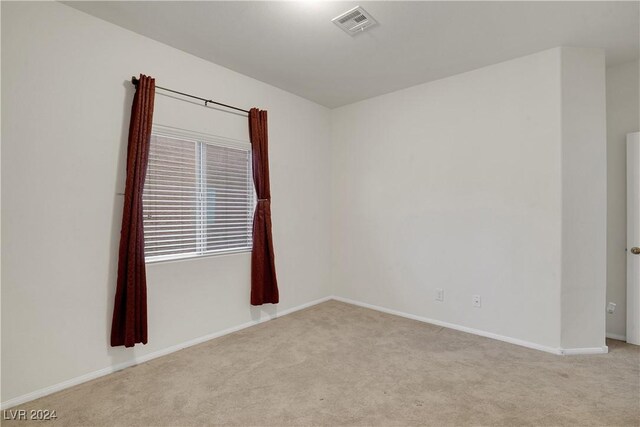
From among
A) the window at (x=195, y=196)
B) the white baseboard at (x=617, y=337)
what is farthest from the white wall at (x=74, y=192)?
the white baseboard at (x=617, y=337)

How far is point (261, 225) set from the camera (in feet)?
10.6

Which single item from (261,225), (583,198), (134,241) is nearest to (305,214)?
(261,225)

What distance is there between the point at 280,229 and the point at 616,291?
338cm

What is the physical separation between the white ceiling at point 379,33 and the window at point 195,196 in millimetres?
809

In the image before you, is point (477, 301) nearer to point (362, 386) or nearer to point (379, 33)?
point (362, 386)

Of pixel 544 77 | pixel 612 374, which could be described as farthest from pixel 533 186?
pixel 612 374

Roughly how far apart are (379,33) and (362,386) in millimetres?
2639

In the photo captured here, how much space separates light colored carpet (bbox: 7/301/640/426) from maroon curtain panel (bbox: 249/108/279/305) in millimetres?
493

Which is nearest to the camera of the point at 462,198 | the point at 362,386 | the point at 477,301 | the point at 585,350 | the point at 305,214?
the point at 362,386

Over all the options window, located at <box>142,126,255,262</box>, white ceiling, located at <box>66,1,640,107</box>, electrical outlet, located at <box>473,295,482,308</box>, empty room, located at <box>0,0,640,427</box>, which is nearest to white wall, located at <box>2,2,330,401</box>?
empty room, located at <box>0,0,640,427</box>

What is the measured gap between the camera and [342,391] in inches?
81.9

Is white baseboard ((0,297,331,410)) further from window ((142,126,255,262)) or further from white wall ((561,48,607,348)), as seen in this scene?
white wall ((561,48,607,348))

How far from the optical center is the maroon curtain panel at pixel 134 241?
2.28 meters

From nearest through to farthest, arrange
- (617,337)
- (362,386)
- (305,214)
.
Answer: (362,386) < (617,337) < (305,214)
